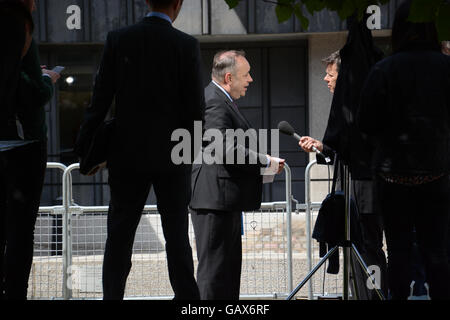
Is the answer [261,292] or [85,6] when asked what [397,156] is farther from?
[85,6]

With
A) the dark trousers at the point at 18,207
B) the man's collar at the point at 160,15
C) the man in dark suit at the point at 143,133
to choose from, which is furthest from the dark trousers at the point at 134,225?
the man's collar at the point at 160,15

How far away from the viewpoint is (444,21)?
353cm

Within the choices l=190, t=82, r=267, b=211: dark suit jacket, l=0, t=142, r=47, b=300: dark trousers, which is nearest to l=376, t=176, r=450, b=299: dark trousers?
l=190, t=82, r=267, b=211: dark suit jacket

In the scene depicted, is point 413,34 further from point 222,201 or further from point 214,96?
point 222,201

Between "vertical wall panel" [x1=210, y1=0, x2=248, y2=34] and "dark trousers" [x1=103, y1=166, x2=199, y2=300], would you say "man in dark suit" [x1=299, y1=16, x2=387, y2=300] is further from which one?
"vertical wall panel" [x1=210, y1=0, x2=248, y2=34]

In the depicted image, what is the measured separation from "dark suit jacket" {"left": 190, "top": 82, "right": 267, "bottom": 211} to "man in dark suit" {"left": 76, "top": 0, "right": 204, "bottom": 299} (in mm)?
1173

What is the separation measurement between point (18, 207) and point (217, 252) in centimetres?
189

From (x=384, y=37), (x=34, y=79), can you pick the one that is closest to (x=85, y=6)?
(x=384, y=37)

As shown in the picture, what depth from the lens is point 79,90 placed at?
583 inches

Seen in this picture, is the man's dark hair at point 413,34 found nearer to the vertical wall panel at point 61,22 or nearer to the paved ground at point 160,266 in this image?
the paved ground at point 160,266

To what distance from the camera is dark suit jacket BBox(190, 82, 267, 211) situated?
18.7 feet

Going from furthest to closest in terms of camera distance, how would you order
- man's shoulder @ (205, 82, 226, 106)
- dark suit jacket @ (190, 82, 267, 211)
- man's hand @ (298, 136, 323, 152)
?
man's shoulder @ (205, 82, 226, 106) < dark suit jacket @ (190, 82, 267, 211) < man's hand @ (298, 136, 323, 152)

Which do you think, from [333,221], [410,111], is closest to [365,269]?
[333,221]

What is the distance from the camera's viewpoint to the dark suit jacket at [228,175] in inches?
225
